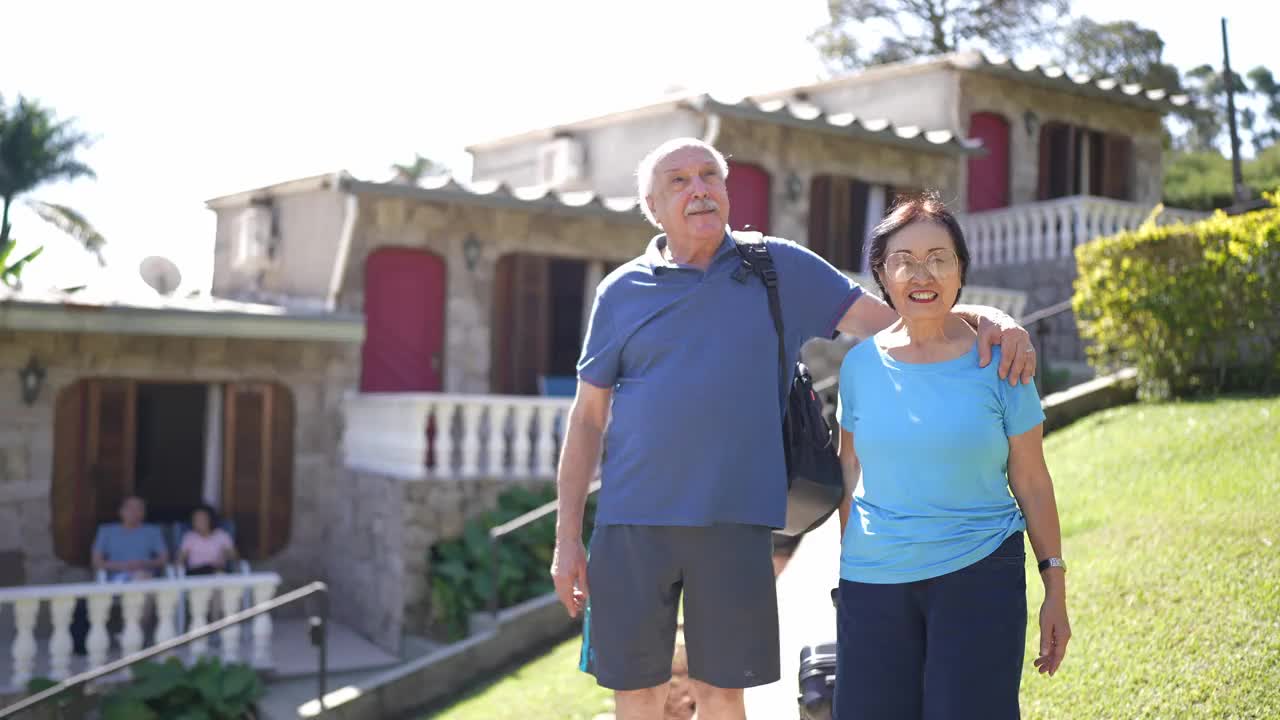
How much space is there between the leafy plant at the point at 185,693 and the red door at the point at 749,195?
8.83 meters

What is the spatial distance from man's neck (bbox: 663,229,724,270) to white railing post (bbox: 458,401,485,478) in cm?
870

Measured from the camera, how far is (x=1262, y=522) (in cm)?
633

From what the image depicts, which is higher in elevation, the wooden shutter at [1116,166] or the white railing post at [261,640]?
the wooden shutter at [1116,166]

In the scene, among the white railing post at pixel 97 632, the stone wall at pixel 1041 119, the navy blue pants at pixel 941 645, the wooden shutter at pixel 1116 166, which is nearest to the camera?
the navy blue pants at pixel 941 645

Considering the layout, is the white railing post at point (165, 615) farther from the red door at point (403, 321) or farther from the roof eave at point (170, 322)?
the red door at point (403, 321)

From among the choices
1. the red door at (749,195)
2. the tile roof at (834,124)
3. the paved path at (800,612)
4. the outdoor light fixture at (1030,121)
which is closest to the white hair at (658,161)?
the paved path at (800,612)

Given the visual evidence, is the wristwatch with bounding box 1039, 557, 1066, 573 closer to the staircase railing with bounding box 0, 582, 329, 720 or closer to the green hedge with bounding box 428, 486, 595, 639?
the staircase railing with bounding box 0, 582, 329, 720

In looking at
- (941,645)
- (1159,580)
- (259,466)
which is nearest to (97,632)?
(259,466)

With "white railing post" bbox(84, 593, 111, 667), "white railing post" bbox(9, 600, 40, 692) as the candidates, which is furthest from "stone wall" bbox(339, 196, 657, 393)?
"white railing post" bbox(9, 600, 40, 692)

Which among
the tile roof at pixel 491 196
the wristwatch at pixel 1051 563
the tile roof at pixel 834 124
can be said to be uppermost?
the tile roof at pixel 834 124

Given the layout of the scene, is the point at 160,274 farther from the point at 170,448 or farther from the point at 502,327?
the point at 502,327

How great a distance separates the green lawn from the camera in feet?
15.8

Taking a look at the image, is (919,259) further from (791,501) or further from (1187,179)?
(1187,179)

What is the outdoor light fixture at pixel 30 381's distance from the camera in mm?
11766
